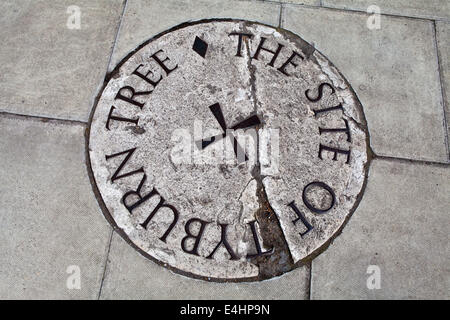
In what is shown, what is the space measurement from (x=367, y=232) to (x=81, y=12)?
2657 mm

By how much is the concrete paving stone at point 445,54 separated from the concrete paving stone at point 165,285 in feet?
5.53

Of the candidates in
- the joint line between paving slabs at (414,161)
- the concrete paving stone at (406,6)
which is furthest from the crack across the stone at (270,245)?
the concrete paving stone at (406,6)

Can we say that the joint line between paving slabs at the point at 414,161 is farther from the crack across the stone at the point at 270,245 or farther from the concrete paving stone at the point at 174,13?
the concrete paving stone at the point at 174,13

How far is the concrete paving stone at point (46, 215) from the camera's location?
6.69 ft

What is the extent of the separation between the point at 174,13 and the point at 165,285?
79.5 inches

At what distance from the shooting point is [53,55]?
101 inches

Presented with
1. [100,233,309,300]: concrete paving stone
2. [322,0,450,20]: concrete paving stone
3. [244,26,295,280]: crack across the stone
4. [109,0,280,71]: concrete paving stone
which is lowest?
[100,233,309,300]: concrete paving stone

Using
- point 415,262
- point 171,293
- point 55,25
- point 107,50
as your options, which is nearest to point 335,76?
point 415,262

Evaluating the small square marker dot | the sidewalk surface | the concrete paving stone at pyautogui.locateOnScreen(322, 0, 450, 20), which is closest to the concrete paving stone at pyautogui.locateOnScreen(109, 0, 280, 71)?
the sidewalk surface

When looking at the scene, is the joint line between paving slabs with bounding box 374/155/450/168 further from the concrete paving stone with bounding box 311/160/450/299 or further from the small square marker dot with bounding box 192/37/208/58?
the small square marker dot with bounding box 192/37/208/58

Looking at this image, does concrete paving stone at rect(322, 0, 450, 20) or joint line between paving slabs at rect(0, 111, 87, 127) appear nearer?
joint line between paving slabs at rect(0, 111, 87, 127)

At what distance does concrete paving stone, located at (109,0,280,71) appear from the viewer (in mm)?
2654

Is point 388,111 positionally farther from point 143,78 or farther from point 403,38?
point 143,78

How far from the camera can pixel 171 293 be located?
6.72ft
